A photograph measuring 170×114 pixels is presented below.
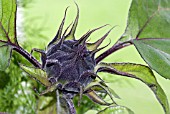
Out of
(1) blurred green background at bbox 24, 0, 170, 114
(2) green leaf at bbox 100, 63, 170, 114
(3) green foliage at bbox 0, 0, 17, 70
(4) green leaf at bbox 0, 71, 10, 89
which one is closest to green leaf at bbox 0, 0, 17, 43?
(3) green foliage at bbox 0, 0, 17, 70

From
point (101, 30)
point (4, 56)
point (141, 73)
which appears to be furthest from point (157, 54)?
point (101, 30)

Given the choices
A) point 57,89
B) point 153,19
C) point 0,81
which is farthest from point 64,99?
point 0,81

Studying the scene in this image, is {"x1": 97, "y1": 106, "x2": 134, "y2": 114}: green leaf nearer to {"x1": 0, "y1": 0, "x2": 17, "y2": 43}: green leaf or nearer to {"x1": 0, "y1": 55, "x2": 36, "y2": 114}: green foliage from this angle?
{"x1": 0, "y1": 0, "x2": 17, "y2": 43}: green leaf

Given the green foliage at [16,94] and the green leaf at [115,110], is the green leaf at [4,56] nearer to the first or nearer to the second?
the green leaf at [115,110]

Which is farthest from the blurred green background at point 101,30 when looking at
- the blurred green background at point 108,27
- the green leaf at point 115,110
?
the green leaf at point 115,110

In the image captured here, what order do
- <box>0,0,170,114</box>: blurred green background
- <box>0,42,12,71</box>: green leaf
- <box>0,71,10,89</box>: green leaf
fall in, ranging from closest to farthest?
<box>0,42,12,71</box>: green leaf
<box>0,71,10,89</box>: green leaf
<box>0,0,170,114</box>: blurred green background

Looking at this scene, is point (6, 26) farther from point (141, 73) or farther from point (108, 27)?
point (108, 27)
